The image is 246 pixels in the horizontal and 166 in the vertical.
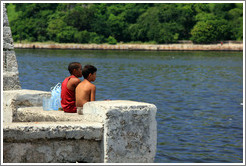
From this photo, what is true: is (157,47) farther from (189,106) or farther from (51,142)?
(51,142)

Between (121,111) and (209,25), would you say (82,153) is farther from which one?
(209,25)

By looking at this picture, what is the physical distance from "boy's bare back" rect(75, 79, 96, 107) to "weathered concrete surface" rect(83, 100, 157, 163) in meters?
1.03

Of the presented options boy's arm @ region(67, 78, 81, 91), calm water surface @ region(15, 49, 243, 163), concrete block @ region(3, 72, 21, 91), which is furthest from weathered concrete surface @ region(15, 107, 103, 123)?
calm water surface @ region(15, 49, 243, 163)

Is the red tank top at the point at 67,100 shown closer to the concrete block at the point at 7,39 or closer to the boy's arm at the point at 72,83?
the boy's arm at the point at 72,83

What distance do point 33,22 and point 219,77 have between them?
10575 centimetres

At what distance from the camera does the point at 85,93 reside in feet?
26.2

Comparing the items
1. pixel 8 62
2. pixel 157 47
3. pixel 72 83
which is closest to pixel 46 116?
pixel 72 83

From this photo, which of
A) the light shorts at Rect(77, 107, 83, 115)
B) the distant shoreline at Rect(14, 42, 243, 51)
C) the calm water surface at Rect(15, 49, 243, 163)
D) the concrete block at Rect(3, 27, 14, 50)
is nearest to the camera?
the light shorts at Rect(77, 107, 83, 115)

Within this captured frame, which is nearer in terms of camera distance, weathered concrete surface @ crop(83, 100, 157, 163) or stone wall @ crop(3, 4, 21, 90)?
weathered concrete surface @ crop(83, 100, 157, 163)

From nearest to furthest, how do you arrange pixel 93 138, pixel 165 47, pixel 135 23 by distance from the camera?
pixel 93 138 → pixel 165 47 → pixel 135 23

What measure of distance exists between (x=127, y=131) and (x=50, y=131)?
97 cm

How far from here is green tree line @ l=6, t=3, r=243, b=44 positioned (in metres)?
124

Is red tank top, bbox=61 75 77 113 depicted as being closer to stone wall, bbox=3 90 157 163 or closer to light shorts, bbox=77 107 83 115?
light shorts, bbox=77 107 83 115

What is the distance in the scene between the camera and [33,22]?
496 feet
